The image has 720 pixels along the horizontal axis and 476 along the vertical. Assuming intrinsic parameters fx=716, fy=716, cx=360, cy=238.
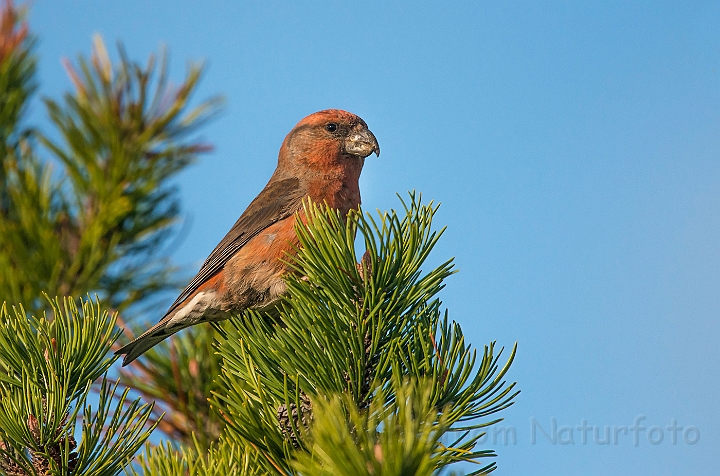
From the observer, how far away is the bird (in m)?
3.64

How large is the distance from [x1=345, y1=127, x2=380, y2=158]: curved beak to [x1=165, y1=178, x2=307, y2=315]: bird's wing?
1.28 feet

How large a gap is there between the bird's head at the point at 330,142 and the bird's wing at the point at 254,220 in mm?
236

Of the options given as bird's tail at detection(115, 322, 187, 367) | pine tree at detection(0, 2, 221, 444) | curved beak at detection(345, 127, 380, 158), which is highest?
curved beak at detection(345, 127, 380, 158)

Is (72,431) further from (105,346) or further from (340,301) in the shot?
(340,301)

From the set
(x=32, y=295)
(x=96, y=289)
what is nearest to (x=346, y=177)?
(x=96, y=289)

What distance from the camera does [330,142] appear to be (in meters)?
4.35

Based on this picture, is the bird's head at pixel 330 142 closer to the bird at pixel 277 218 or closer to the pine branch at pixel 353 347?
the bird at pixel 277 218

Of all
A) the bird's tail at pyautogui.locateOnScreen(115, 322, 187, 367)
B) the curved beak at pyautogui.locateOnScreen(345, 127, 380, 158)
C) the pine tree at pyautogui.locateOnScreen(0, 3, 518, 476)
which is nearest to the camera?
the pine tree at pyautogui.locateOnScreen(0, 3, 518, 476)

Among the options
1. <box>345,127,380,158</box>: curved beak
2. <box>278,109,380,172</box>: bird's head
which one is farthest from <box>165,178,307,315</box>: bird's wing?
<box>345,127,380,158</box>: curved beak

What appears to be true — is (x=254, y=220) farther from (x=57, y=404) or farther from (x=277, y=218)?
(x=57, y=404)

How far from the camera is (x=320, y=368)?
5.97ft

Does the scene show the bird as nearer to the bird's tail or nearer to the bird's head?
the bird's head

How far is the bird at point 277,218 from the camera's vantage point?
3.64m

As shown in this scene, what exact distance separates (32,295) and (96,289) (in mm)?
292
